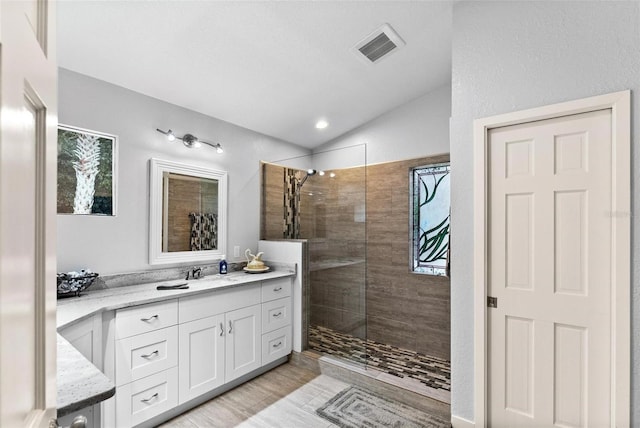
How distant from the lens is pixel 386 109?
3.62 metres

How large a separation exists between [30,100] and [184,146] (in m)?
2.53

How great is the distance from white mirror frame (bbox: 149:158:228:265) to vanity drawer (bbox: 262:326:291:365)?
3.04 ft

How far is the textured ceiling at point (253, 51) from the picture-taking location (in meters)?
1.98

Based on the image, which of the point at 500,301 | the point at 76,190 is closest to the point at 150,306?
the point at 76,190

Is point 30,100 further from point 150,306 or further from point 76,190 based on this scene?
point 76,190

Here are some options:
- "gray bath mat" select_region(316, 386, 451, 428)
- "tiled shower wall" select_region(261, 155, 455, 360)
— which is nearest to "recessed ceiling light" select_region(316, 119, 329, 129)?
"tiled shower wall" select_region(261, 155, 455, 360)

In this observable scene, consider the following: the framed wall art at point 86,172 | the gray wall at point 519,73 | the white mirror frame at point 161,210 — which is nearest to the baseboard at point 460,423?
the gray wall at point 519,73

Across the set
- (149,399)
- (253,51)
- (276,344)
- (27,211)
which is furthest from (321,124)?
(27,211)

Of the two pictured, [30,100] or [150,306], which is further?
[150,306]

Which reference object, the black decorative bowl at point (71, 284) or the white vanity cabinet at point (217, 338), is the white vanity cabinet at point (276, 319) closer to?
the white vanity cabinet at point (217, 338)

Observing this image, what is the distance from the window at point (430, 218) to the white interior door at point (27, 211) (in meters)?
3.24

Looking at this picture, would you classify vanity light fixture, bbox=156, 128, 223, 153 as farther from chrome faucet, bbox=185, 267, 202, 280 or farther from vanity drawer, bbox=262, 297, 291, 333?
vanity drawer, bbox=262, 297, 291, 333

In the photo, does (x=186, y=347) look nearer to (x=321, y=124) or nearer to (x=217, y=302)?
(x=217, y=302)

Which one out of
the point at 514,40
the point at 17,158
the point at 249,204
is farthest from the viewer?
the point at 249,204
